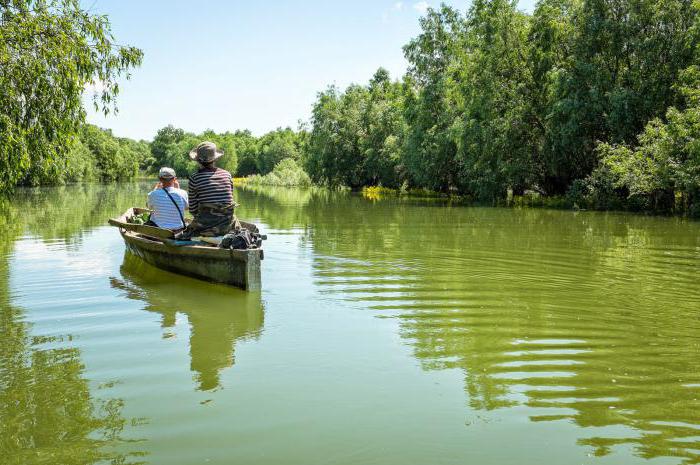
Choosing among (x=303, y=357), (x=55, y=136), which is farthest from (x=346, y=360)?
(x=55, y=136)

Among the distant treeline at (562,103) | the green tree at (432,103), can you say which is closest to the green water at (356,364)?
the distant treeline at (562,103)

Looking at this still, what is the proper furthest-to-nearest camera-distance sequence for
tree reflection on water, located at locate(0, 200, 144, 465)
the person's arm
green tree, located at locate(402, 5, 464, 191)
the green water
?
green tree, located at locate(402, 5, 464, 191) → the person's arm → the green water → tree reflection on water, located at locate(0, 200, 144, 465)

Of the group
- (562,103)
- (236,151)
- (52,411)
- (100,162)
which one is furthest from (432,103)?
(236,151)

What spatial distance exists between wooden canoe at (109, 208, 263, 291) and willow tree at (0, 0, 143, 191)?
80.2 inches

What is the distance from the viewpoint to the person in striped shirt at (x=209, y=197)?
31.4 feet

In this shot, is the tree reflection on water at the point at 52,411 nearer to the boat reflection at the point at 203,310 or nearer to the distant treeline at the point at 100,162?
the boat reflection at the point at 203,310

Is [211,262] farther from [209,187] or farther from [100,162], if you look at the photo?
[100,162]

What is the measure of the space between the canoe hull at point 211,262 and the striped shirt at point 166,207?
43 centimetres

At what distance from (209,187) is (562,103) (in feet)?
78.3

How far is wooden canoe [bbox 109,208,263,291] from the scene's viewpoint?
9.07 metres

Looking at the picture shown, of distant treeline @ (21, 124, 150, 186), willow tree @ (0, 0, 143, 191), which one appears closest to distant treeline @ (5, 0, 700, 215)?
willow tree @ (0, 0, 143, 191)

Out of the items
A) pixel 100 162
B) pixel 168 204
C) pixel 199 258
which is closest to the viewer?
pixel 199 258

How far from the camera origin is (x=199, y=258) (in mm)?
9719

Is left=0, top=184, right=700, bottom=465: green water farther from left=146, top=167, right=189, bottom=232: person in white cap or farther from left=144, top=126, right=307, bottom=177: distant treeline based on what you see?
left=144, top=126, right=307, bottom=177: distant treeline
